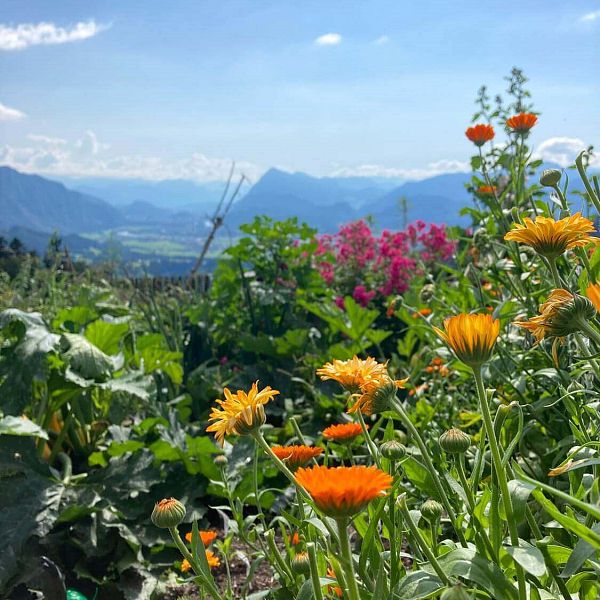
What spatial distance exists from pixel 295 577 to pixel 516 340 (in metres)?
0.97

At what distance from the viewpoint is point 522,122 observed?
1.82 m

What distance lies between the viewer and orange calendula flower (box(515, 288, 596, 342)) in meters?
0.76

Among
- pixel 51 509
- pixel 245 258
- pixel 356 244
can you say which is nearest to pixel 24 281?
pixel 245 258

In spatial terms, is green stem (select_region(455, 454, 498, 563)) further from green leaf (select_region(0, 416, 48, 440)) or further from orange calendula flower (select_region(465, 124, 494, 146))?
green leaf (select_region(0, 416, 48, 440))

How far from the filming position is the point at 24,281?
5195mm

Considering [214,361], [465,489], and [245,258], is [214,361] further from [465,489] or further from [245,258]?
[465,489]

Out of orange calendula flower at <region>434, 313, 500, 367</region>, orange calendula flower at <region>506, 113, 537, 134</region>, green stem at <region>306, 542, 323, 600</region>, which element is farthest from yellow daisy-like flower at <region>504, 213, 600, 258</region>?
orange calendula flower at <region>506, 113, 537, 134</region>

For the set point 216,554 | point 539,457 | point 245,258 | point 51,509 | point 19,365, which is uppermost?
point 245,258

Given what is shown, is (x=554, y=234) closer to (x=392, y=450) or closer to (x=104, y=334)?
(x=392, y=450)

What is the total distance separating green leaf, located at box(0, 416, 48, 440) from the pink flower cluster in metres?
2.44

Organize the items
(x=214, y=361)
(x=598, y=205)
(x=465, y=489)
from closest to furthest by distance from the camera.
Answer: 1. (x=465, y=489)
2. (x=598, y=205)
3. (x=214, y=361)

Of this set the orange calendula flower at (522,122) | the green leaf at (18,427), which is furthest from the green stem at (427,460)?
the green leaf at (18,427)

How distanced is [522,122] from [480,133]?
0.51 ft

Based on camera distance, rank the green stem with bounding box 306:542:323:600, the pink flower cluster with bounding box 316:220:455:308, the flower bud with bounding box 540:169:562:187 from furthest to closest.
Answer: the pink flower cluster with bounding box 316:220:455:308, the flower bud with bounding box 540:169:562:187, the green stem with bounding box 306:542:323:600
